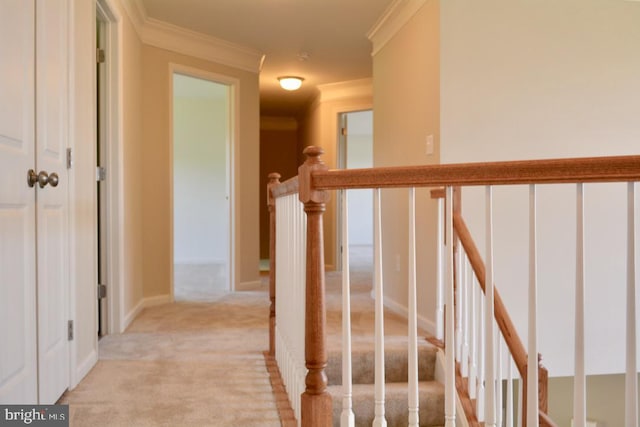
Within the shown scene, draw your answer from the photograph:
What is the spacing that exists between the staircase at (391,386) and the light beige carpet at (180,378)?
43cm

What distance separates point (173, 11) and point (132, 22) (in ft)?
1.17

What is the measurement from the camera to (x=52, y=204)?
6.65ft

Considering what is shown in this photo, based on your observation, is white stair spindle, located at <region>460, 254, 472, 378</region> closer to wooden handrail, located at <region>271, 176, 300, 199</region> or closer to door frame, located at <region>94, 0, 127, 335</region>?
wooden handrail, located at <region>271, 176, 300, 199</region>

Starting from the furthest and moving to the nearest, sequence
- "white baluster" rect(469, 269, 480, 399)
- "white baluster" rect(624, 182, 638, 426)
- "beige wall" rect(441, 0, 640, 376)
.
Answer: "beige wall" rect(441, 0, 640, 376), "white baluster" rect(469, 269, 480, 399), "white baluster" rect(624, 182, 638, 426)

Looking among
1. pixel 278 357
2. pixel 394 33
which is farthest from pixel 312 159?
pixel 394 33

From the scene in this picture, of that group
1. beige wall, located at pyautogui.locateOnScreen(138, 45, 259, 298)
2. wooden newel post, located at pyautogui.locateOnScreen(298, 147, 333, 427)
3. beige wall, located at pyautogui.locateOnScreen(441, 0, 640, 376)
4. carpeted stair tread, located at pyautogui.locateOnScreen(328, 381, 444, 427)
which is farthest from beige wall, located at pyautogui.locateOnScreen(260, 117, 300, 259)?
wooden newel post, located at pyautogui.locateOnScreen(298, 147, 333, 427)

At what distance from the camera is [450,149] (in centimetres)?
305

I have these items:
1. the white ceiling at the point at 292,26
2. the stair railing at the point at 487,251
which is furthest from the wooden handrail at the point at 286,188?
the white ceiling at the point at 292,26

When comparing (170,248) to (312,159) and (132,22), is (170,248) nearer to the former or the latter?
(132,22)

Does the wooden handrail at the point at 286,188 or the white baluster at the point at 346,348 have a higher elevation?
the wooden handrail at the point at 286,188

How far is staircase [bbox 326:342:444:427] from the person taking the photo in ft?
8.54

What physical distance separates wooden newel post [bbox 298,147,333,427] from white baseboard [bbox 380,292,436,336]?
1778mm

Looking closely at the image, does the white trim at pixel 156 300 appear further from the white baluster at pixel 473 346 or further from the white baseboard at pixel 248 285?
the white baluster at pixel 473 346

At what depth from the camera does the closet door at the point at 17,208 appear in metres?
1.58
